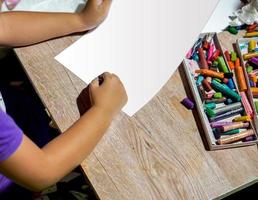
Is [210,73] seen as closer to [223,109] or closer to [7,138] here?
[223,109]

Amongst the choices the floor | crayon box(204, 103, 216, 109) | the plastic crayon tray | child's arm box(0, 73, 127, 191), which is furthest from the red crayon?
the floor

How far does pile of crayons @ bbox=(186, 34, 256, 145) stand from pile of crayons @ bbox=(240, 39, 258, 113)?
0.02 m

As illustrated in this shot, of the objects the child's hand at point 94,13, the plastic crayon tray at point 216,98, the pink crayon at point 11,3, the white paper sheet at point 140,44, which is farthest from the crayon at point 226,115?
the pink crayon at point 11,3

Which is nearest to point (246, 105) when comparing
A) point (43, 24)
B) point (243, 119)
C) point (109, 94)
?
point (243, 119)

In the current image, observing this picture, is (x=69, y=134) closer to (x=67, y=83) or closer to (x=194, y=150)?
(x=67, y=83)

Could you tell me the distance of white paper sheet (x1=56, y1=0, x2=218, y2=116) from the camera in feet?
2.59

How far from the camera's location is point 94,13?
826 mm

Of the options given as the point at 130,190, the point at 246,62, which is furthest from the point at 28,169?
the point at 246,62

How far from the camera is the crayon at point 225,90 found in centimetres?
79

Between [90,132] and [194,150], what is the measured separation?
18 centimetres

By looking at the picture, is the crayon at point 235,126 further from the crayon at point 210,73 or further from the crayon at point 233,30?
the crayon at point 233,30

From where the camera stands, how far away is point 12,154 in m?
0.67

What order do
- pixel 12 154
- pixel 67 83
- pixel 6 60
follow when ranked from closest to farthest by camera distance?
pixel 12 154, pixel 67 83, pixel 6 60

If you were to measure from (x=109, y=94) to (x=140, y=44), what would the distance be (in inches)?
4.8
